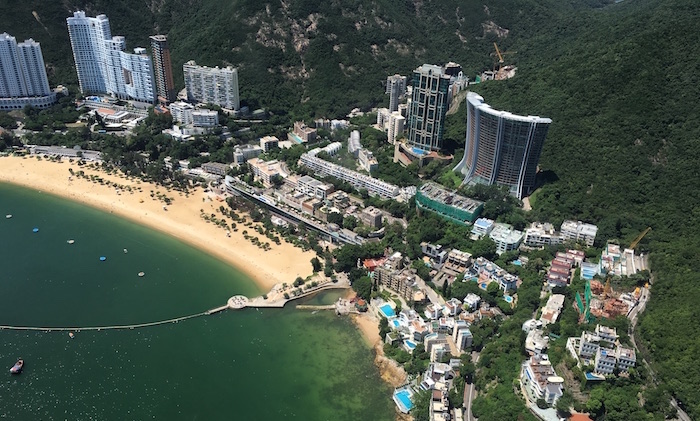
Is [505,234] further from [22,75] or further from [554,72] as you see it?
[22,75]

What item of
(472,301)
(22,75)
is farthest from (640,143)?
(22,75)

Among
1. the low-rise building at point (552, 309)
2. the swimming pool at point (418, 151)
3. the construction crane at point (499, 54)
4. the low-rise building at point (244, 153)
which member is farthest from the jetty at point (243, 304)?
the construction crane at point (499, 54)

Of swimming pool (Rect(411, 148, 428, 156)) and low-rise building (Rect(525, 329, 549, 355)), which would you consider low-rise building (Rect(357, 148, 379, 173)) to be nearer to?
swimming pool (Rect(411, 148, 428, 156))

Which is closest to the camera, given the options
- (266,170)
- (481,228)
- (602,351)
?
(602,351)

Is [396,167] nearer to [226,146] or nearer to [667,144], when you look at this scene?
[226,146]

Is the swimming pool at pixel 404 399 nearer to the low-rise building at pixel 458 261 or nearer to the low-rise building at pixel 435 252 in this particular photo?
the low-rise building at pixel 458 261

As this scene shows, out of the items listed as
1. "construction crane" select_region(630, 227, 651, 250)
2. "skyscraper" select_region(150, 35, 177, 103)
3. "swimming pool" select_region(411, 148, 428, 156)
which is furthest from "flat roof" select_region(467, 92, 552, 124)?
"skyscraper" select_region(150, 35, 177, 103)
